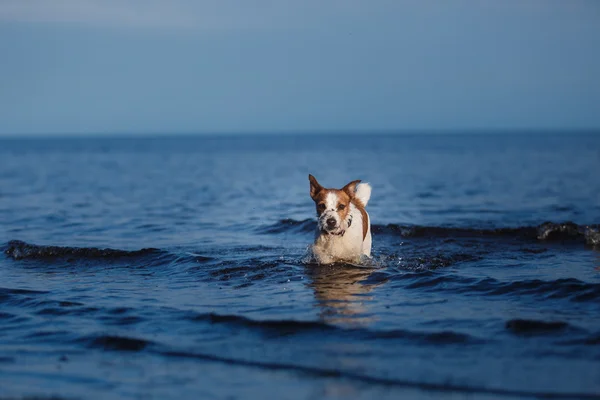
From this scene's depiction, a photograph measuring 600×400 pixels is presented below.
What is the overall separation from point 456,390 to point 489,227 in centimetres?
1060

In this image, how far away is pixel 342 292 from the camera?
355 inches

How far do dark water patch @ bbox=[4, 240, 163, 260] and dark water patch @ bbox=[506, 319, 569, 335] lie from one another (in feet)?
23.3

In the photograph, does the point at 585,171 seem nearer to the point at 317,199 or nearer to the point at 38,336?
the point at 317,199

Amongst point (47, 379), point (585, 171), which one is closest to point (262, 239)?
point (47, 379)

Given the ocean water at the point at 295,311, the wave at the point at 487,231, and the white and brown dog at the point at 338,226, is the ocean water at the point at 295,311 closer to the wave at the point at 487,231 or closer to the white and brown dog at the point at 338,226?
the wave at the point at 487,231

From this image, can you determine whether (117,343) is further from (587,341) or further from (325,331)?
(587,341)

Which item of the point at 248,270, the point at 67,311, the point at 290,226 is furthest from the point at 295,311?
the point at 290,226

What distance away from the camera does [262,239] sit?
48.1 ft

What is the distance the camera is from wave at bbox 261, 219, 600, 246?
A: 13.7 m

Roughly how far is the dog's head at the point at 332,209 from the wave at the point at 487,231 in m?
5.25

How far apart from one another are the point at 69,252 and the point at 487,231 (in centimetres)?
Result: 855

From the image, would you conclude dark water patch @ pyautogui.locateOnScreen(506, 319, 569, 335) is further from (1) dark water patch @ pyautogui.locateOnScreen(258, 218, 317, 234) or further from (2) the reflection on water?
(1) dark water patch @ pyautogui.locateOnScreen(258, 218, 317, 234)

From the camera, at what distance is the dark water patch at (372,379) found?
5227 millimetres

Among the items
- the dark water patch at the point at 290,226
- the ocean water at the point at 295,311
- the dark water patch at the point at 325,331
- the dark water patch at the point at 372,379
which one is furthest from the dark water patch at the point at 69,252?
the dark water patch at the point at 372,379
